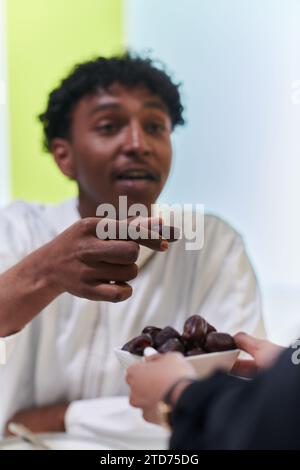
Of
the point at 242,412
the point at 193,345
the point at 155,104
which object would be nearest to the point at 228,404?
the point at 242,412

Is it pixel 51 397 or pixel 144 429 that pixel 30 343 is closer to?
pixel 51 397

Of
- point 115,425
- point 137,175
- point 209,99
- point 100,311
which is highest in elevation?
point 209,99

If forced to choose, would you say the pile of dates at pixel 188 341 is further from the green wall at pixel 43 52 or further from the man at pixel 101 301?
the green wall at pixel 43 52

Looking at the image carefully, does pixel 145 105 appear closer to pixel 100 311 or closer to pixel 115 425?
pixel 100 311

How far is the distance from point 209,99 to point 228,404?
479mm

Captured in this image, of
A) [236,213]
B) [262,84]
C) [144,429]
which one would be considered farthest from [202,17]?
[144,429]

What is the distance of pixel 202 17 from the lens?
2.36 ft

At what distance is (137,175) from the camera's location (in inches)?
25.2

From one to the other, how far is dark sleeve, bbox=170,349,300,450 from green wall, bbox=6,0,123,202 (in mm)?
434

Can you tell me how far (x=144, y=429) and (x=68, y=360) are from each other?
0.17m

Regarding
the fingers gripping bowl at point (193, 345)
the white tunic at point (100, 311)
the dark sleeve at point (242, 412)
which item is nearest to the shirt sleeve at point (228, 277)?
the white tunic at point (100, 311)

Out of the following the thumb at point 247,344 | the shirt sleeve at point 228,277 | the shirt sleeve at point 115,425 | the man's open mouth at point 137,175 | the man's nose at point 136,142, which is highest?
the man's nose at point 136,142

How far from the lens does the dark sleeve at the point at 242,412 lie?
0.94 ft
